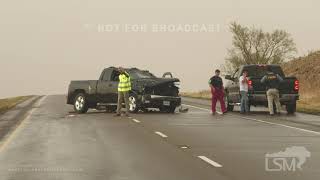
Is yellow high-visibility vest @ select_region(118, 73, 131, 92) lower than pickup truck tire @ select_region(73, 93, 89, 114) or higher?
higher

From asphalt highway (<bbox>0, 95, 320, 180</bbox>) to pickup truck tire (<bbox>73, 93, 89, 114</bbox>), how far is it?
6.52 m

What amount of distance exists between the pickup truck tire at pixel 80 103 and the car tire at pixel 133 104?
6.19ft

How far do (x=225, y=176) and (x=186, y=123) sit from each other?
12956mm

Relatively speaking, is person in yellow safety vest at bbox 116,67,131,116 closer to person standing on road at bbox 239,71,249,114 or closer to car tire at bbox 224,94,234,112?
person standing on road at bbox 239,71,249,114

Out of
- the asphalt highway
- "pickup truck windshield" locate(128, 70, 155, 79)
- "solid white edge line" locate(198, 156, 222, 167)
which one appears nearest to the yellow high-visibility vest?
"pickup truck windshield" locate(128, 70, 155, 79)

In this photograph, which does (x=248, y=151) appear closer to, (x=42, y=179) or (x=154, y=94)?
(x=42, y=179)

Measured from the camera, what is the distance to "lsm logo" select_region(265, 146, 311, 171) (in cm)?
1220

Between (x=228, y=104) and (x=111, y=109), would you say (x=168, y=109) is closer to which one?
(x=111, y=109)

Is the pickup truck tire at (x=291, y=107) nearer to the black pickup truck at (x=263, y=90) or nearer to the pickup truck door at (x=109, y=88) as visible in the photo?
the black pickup truck at (x=263, y=90)

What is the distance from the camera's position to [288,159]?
13.4 m

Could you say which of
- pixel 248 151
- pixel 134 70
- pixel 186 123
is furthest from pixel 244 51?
pixel 248 151

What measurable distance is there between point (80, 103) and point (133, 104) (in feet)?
7.54

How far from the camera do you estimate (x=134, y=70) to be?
3142 cm

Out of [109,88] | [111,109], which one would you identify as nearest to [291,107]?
[109,88]
